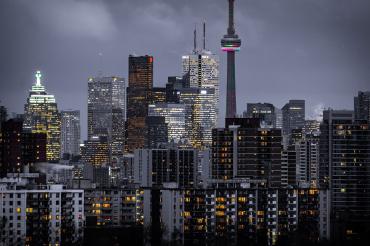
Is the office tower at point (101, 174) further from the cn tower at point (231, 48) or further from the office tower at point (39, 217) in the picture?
the cn tower at point (231, 48)

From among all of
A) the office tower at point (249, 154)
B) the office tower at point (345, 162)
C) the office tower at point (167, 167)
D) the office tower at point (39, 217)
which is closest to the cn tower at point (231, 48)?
the office tower at point (167, 167)

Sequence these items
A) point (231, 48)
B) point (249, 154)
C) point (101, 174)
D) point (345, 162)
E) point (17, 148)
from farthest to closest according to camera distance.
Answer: point (231, 48) < point (101, 174) < point (17, 148) < point (249, 154) < point (345, 162)

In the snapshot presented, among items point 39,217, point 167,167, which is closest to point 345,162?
point 167,167

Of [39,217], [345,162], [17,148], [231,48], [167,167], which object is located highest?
[231,48]

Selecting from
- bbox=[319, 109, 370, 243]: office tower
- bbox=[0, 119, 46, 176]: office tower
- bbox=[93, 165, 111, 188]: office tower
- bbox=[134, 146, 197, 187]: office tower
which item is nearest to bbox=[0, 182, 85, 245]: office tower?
bbox=[319, 109, 370, 243]: office tower

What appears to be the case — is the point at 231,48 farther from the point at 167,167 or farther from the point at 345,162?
the point at 345,162
